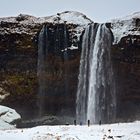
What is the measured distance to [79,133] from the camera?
21969mm

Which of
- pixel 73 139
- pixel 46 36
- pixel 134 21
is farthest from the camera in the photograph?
pixel 46 36

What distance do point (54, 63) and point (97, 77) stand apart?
556 centimetres

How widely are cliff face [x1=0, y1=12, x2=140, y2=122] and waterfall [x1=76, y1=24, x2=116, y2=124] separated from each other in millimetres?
828

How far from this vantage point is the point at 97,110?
46.9 m

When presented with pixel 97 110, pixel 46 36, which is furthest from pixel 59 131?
pixel 46 36

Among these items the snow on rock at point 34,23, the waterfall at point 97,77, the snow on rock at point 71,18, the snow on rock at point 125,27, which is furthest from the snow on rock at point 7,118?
the snow on rock at point 71,18

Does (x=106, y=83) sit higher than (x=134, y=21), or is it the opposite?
(x=134, y=21)

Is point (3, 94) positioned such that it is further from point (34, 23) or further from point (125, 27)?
point (125, 27)

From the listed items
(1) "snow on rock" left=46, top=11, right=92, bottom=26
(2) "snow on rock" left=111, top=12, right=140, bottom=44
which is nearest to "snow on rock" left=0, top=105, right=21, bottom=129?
(2) "snow on rock" left=111, top=12, right=140, bottom=44

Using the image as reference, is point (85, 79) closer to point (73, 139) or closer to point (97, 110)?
point (97, 110)

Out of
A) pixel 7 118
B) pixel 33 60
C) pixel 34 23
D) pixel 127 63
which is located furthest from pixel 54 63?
pixel 7 118

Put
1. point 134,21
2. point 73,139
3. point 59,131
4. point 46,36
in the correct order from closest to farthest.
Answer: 1. point 73,139
2. point 59,131
3. point 134,21
4. point 46,36

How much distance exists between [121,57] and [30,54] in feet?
36.5

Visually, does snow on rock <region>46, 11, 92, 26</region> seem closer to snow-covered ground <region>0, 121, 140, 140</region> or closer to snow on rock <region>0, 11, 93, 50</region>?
snow on rock <region>0, 11, 93, 50</region>
